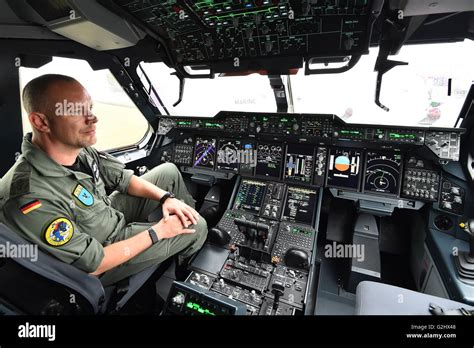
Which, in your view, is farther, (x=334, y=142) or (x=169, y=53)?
(x=334, y=142)

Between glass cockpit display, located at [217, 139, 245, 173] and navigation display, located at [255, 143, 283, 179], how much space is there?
0.82 ft

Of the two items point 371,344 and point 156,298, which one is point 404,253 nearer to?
point 371,344

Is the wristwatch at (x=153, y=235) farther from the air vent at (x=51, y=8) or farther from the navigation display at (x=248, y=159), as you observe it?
the navigation display at (x=248, y=159)

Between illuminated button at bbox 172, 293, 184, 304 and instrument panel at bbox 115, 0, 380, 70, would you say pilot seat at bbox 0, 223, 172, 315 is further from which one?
instrument panel at bbox 115, 0, 380, 70

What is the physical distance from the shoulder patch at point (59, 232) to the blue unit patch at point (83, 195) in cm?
23

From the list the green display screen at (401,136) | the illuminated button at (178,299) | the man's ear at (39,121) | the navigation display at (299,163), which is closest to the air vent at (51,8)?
the man's ear at (39,121)

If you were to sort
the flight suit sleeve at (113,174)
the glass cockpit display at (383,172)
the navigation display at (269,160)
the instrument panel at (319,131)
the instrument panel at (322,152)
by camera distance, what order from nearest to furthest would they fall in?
the flight suit sleeve at (113,174) → the instrument panel at (319,131) → the instrument panel at (322,152) → the glass cockpit display at (383,172) → the navigation display at (269,160)

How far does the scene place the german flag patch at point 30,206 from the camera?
3.39 feet

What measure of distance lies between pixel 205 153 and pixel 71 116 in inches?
67.7

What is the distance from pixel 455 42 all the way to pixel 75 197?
104 inches

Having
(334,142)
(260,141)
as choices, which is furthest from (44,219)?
(334,142)

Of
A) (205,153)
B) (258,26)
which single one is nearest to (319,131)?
(258,26)

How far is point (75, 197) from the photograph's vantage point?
51.3 inches

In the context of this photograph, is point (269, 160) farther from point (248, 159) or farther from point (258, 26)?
point (258, 26)
